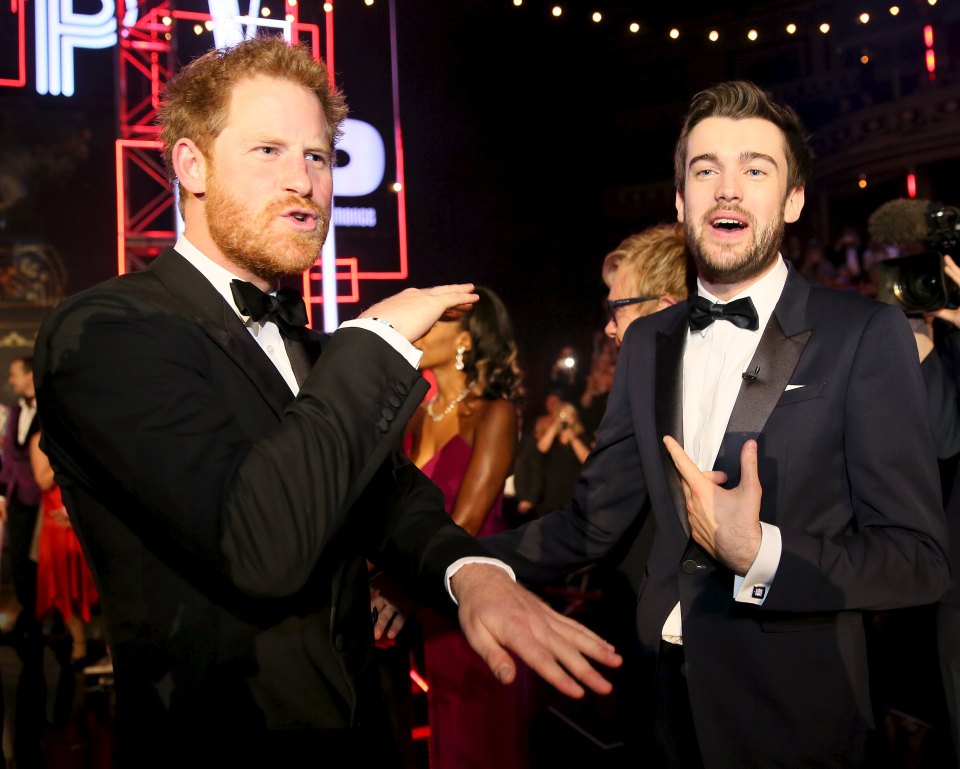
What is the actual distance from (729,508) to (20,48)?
762 centimetres

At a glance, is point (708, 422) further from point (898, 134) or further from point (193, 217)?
point (898, 134)

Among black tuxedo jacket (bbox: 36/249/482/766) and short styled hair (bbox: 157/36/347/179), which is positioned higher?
short styled hair (bbox: 157/36/347/179)

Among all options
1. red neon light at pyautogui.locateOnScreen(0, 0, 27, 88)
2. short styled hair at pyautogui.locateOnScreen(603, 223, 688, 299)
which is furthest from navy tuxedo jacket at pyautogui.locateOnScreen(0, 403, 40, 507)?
short styled hair at pyautogui.locateOnScreen(603, 223, 688, 299)

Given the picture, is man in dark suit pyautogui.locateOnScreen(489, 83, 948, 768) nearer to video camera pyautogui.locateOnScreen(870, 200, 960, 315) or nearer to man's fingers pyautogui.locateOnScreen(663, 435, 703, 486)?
man's fingers pyautogui.locateOnScreen(663, 435, 703, 486)

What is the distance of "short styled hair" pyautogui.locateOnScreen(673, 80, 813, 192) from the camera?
78.6 inches

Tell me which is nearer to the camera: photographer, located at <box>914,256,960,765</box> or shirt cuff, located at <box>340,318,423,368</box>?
shirt cuff, located at <box>340,318,423,368</box>

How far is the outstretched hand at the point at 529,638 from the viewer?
112 cm

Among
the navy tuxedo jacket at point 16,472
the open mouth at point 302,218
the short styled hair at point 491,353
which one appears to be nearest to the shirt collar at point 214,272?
the open mouth at point 302,218

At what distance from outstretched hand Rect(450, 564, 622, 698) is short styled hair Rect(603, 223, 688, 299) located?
4.77 ft

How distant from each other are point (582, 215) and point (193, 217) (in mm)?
9164

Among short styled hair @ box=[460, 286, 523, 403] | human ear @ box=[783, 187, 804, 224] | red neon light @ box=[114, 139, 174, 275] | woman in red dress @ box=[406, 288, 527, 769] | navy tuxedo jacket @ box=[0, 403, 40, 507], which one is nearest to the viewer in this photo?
human ear @ box=[783, 187, 804, 224]

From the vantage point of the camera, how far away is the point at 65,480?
4.41 ft

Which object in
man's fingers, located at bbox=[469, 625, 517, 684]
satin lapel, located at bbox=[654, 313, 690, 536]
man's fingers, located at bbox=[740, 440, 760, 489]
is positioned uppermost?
satin lapel, located at bbox=[654, 313, 690, 536]

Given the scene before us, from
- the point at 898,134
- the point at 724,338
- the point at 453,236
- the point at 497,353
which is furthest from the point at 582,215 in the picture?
the point at 724,338
